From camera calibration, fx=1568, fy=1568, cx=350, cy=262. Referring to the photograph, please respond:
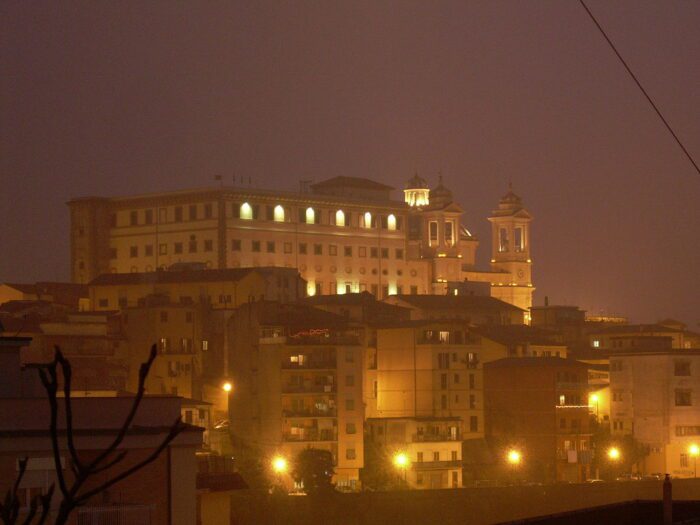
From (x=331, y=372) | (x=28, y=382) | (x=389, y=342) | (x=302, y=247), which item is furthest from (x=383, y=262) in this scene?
(x=28, y=382)

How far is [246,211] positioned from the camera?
200 ft

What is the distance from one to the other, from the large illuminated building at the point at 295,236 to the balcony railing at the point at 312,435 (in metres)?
22.2

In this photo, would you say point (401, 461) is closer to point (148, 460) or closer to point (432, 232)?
point (148, 460)

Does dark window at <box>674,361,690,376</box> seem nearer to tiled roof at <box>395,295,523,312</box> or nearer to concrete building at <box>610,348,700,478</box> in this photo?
concrete building at <box>610,348,700,478</box>

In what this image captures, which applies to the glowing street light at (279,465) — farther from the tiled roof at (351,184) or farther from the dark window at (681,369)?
the tiled roof at (351,184)

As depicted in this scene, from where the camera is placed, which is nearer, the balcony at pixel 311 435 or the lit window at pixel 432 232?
the balcony at pixel 311 435

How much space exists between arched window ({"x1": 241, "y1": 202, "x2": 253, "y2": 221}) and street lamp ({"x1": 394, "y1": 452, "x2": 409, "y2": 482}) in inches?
1041

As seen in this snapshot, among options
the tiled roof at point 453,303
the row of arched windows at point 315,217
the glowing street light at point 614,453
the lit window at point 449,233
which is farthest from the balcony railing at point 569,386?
the lit window at point 449,233

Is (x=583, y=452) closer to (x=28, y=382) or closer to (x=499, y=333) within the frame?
(x=499, y=333)

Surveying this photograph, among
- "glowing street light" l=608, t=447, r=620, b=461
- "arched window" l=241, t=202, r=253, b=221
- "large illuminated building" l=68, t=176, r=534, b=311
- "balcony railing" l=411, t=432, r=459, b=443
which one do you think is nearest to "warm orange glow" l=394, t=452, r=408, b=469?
"balcony railing" l=411, t=432, r=459, b=443

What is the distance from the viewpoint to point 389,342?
40.3m

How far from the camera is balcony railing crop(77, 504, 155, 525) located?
393 inches

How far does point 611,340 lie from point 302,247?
17.0m

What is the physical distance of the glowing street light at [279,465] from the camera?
3300 cm
